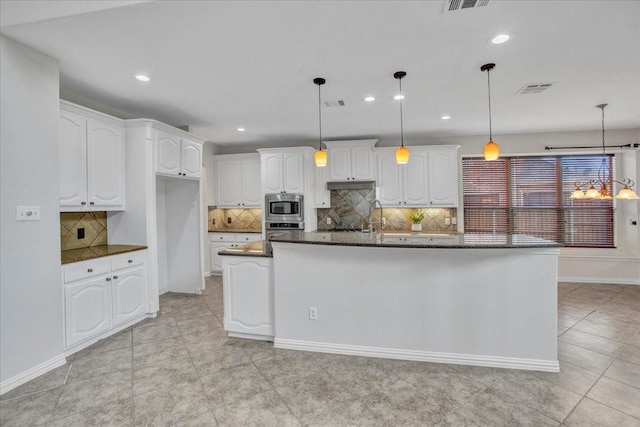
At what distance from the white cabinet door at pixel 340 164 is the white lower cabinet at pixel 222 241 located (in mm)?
1746

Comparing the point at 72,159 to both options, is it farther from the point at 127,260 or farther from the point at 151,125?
the point at 127,260

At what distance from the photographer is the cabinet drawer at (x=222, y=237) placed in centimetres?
587

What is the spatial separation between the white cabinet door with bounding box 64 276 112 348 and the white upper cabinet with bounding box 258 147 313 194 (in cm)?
298

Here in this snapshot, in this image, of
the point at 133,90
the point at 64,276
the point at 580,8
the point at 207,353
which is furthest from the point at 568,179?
the point at 64,276

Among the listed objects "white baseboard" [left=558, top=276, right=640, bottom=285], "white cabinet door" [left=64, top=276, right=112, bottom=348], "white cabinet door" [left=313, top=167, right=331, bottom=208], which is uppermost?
"white cabinet door" [left=313, top=167, right=331, bottom=208]

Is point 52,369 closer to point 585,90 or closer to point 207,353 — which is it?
point 207,353

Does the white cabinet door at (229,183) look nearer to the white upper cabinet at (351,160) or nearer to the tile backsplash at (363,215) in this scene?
the tile backsplash at (363,215)

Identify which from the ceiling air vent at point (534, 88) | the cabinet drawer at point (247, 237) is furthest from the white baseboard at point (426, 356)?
the cabinet drawer at point (247, 237)

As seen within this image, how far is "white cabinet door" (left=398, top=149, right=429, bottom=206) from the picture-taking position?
5398 millimetres

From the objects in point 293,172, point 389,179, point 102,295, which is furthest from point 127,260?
point 389,179

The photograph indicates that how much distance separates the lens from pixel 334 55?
8.45 feet

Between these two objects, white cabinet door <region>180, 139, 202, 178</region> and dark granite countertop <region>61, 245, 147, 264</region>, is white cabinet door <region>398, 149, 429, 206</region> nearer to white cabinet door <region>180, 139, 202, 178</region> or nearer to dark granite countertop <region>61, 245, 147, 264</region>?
white cabinet door <region>180, 139, 202, 178</region>

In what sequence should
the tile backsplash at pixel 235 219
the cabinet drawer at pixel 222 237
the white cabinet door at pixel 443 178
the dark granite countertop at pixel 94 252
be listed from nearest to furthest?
the dark granite countertop at pixel 94 252 → the white cabinet door at pixel 443 178 → the cabinet drawer at pixel 222 237 → the tile backsplash at pixel 235 219

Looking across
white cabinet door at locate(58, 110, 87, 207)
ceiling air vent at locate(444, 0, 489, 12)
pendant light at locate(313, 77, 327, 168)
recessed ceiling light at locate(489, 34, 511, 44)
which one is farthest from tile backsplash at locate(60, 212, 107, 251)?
recessed ceiling light at locate(489, 34, 511, 44)
